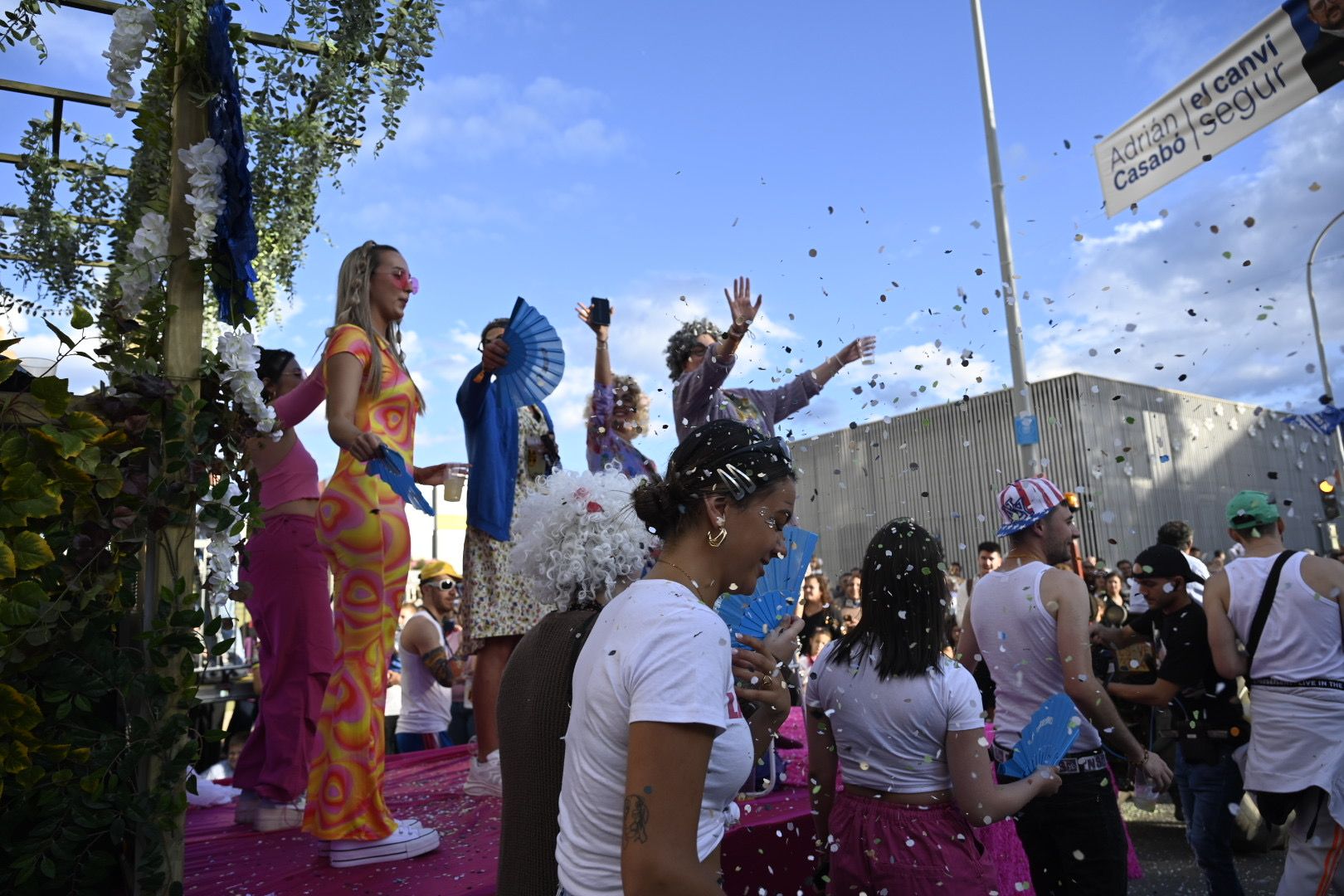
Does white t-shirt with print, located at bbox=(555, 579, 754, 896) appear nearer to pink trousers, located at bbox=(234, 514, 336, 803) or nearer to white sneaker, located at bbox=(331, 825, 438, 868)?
white sneaker, located at bbox=(331, 825, 438, 868)

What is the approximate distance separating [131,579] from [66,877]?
0.64 meters

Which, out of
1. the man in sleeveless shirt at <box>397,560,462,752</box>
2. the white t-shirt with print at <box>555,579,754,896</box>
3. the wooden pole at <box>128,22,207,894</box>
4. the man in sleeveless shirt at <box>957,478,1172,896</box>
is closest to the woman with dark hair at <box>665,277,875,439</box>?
the man in sleeveless shirt at <box>957,478,1172,896</box>

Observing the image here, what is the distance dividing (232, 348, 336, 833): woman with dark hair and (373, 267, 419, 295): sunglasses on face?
0.48 meters

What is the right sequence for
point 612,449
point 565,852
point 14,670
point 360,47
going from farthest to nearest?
1. point 612,449
2. point 360,47
3. point 14,670
4. point 565,852

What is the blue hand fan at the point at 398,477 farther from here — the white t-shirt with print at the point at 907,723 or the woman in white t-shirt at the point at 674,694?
the white t-shirt with print at the point at 907,723

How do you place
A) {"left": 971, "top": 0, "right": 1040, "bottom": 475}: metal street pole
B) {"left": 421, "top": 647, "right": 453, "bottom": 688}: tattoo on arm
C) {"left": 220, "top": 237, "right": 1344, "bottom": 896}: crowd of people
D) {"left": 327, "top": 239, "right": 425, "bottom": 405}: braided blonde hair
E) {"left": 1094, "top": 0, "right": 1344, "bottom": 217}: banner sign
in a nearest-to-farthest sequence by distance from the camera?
{"left": 220, "top": 237, "right": 1344, "bottom": 896}: crowd of people → {"left": 327, "top": 239, "right": 425, "bottom": 405}: braided blonde hair → {"left": 1094, "top": 0, "right": 1344, "bottom": 217}: banner sign → {"left": 421, "top": 647, "right": 453, "bottom": 688}: tattoo on arm → {"left": 971, "top": 0, "right": 1040, "bottom": 475}: metal street pole

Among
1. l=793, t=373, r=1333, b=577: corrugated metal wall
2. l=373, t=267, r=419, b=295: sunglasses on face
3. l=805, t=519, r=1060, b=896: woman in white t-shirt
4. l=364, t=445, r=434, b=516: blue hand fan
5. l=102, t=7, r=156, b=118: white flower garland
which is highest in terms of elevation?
l=793, t=373, r=1333, b=577: corrugated metal wall

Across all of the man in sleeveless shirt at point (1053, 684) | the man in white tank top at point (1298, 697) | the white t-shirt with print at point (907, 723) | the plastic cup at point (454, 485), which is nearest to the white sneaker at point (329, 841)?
the plastic cup at point (454, 485)

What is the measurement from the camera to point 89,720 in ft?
6.78

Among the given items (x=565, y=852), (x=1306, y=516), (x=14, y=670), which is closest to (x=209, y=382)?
(x=14, y=670)

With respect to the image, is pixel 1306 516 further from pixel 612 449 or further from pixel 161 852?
pixel 161 852

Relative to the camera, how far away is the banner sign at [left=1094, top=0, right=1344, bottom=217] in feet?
17.9

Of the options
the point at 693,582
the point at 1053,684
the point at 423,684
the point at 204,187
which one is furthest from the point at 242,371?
the point at 423,684

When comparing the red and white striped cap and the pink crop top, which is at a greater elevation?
the pink crop top
